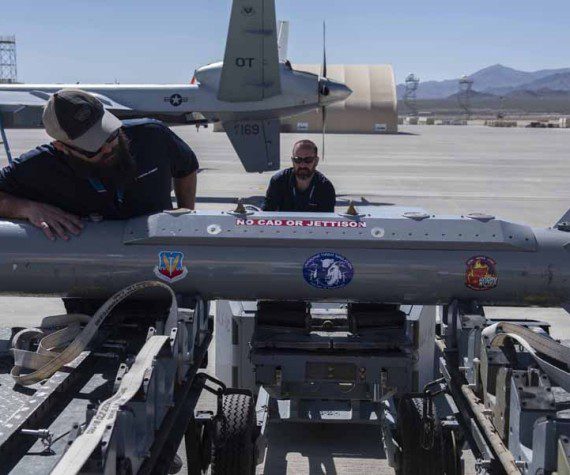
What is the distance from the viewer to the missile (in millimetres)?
5105

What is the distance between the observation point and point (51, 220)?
5.05 meters

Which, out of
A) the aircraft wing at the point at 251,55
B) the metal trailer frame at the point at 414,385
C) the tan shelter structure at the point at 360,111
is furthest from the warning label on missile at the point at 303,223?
the tan shelter structure at the point at 360,111


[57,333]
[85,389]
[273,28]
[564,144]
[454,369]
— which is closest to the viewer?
[85,389]

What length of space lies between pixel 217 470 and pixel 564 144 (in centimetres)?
4267

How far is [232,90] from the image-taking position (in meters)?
18.1

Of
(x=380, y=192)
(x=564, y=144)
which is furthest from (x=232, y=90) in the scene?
(x=564, y=144)

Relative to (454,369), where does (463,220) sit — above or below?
above

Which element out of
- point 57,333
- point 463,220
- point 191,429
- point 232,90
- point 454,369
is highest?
point 232,90

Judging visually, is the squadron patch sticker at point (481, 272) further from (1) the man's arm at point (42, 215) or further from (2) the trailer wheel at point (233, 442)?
(1) the man's arm at point (42, 215)

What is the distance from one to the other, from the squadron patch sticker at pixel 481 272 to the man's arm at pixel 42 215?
2.68 metres

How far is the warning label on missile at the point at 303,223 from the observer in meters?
5.16

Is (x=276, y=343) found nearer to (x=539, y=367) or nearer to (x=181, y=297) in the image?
(x=181, y=297)

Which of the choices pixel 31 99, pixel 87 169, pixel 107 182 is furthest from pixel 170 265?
pixel 31 99

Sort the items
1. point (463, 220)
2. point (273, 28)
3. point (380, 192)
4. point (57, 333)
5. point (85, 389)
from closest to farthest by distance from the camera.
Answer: point (85, 389) < point (57, 333) < point (463, 220) < point (273, 28) < point (380, 192)
